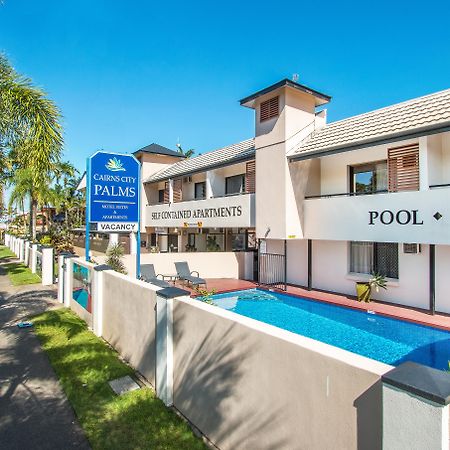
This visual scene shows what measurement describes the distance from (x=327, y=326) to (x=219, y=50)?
15135mm

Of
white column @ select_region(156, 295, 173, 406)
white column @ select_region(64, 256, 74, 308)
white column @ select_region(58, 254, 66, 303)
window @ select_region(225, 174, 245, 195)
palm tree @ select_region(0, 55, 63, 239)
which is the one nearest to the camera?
white column @ select_region(156, 295, 173, 406)

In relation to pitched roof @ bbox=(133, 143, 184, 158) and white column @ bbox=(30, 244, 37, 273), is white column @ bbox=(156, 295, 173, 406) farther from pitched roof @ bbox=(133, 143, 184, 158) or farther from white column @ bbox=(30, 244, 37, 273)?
pitched roof @ bbox=(133, 143, 184, 158)

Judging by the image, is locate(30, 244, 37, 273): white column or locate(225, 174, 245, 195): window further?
locate(225, 174, 245, 195): window

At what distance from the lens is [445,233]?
1028 cm

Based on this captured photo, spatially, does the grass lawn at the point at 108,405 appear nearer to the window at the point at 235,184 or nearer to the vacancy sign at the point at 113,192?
the vacancy sign at the point at 113,192

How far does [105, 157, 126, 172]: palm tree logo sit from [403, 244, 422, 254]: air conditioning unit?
36.9ft

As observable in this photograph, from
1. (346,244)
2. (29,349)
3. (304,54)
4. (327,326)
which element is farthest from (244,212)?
(29,349)

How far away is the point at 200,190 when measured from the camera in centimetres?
2462

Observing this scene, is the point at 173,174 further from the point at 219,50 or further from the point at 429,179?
the point at 429,179

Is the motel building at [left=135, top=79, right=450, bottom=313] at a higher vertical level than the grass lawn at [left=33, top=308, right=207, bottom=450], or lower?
higher

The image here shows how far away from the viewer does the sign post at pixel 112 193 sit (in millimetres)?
10531

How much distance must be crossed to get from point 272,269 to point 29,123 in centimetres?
1290

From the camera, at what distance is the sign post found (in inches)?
415

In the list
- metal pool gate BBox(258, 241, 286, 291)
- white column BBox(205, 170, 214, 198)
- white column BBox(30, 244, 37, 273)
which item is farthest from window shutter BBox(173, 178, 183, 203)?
white column BBox(30, 244, 37, 273)
